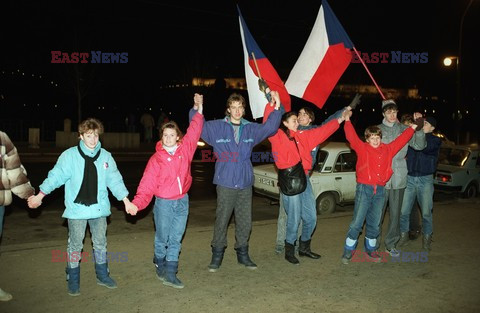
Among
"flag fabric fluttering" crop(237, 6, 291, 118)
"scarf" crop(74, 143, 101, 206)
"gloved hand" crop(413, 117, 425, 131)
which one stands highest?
"flag fabric fluttering" crop(237, 6, 291, 118)

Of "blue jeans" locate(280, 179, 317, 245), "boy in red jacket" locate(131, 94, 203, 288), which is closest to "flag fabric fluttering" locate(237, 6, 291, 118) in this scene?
"blue jeans" locate(280, 179, 317, 245)

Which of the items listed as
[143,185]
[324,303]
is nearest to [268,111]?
[143,185]

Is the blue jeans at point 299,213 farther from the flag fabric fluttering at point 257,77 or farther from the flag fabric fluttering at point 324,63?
the flag fabric fluttering at point 324,63

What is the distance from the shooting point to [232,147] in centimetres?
566

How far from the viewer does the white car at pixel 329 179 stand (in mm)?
9891

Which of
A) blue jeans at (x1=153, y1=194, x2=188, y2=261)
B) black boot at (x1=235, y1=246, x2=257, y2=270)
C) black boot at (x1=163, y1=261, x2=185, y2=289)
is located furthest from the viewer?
black boot at (x1=235, y1=246, x2=257, y2=270)

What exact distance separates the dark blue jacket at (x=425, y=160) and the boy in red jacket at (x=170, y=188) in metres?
3.36

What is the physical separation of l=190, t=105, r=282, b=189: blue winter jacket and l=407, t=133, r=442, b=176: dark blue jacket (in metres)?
2.44

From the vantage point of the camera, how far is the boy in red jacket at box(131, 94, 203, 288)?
17.2 feet

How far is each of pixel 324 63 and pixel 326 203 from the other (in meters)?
4.09

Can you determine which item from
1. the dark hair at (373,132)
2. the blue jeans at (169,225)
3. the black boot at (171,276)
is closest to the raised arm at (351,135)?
the dark hair at (373,132)

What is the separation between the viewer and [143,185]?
17.0 ft

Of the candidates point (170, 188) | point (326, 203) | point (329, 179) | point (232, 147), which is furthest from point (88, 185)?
point (326, 203)

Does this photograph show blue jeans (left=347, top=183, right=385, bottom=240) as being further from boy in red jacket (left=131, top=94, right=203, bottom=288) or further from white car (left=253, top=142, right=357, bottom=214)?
white car (left=253, top=142, right=357, bottom=214)
